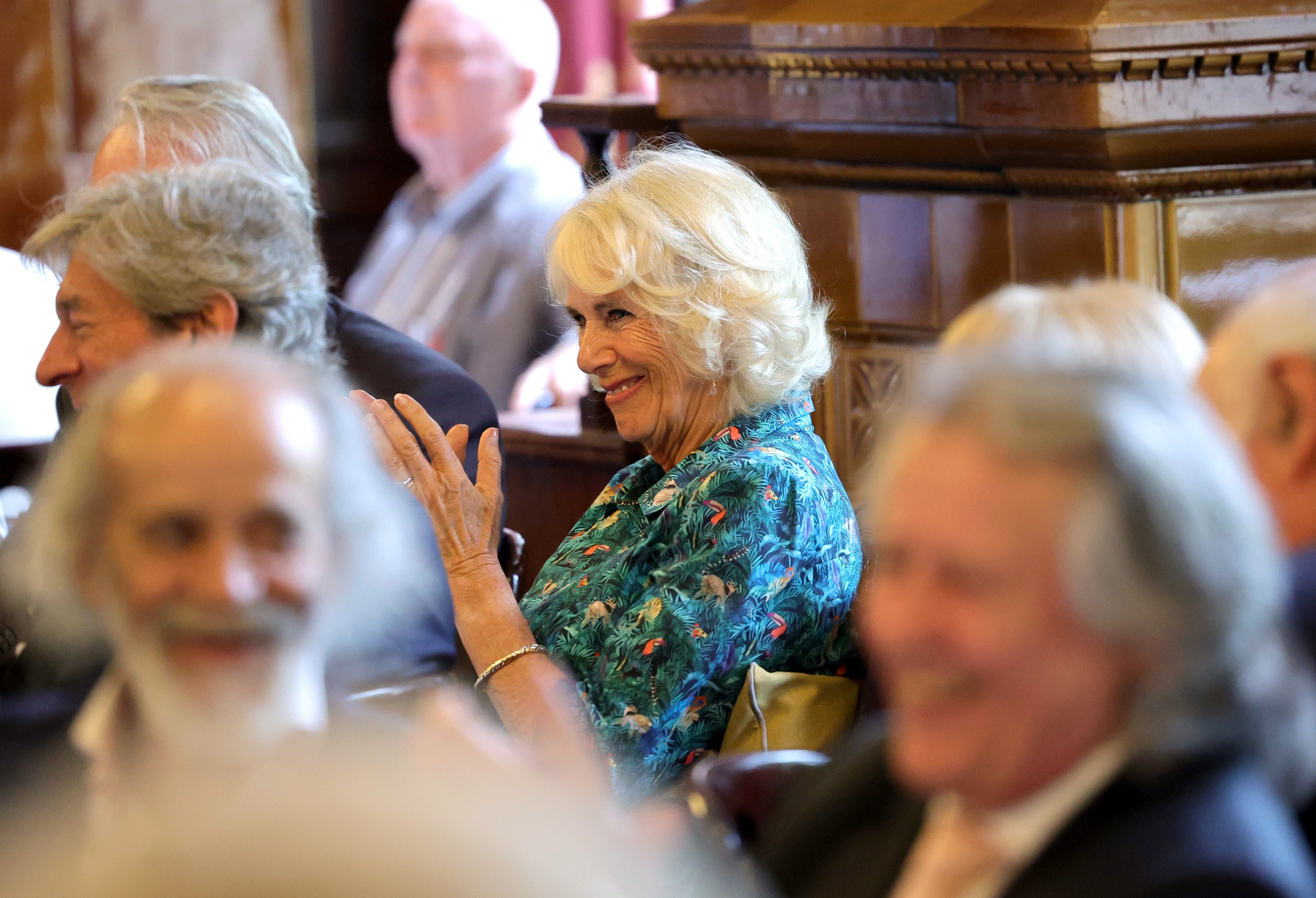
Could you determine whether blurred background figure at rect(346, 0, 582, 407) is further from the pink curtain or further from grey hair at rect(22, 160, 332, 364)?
grey hair at rect(22, 160, 332, 364)

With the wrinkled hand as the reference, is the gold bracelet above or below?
below

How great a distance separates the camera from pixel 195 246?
2.21 m

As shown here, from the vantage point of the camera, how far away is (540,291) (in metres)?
4.41

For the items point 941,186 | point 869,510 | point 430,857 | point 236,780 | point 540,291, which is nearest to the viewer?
point 430,857

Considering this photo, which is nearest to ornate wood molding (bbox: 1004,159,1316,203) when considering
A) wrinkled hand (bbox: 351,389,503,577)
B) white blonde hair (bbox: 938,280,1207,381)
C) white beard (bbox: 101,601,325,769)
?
white blonde hair (bbox: 938,280,1207,381)

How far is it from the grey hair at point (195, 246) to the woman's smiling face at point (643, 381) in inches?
16.7

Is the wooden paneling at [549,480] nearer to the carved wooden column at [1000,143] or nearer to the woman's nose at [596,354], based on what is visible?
the carved wooden column at [1000,143]

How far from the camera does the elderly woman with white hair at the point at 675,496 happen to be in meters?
1.92

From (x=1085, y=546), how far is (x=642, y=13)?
4.65 metres

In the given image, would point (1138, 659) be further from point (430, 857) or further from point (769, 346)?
point (769, 346)

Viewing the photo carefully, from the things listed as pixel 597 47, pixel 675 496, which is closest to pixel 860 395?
pixel 675 496

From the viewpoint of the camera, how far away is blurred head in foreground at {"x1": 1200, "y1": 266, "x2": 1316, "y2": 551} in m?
1.32

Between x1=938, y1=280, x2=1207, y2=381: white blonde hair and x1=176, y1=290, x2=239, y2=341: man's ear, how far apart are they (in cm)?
114

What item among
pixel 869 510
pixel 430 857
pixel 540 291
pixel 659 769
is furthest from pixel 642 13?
pixel 430 857
